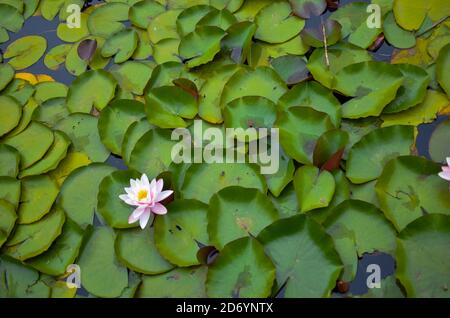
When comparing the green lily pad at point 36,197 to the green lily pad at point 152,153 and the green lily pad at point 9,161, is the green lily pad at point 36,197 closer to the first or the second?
the green lily pad at point 9,161

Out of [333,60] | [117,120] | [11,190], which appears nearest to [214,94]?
[117,120]

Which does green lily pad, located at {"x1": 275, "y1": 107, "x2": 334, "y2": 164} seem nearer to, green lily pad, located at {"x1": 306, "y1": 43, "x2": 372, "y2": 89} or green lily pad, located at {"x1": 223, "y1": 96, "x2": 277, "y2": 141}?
green lily pad, located at {"x1": 223, "y1": 96, "x2": 277, "y2": 141}

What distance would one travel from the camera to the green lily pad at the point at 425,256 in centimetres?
127

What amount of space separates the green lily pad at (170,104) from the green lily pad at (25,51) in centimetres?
72

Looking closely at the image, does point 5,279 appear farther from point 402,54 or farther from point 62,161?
point 402,54

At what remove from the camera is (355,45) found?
186 cm

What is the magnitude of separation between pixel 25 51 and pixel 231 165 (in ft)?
4.10

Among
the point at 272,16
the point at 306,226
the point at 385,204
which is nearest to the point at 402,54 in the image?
the point at 272,16

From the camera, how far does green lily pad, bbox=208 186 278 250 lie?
142 cm

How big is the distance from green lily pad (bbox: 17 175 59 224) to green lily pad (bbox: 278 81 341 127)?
2.96ft

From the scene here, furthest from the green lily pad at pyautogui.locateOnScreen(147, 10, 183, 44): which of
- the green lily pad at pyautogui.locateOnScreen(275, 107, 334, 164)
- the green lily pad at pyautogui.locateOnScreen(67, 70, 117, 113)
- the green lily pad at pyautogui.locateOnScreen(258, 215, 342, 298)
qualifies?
the green lily pad at pyautogui.locateOnScreen(258, 215, 342, 298)

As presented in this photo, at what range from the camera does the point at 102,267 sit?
1.46 meters

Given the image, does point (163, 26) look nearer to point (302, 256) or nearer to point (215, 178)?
point (215, 178)

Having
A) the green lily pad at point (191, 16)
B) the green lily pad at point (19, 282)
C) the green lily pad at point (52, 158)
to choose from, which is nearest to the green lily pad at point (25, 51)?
the green lily pad at point (52, 158)
